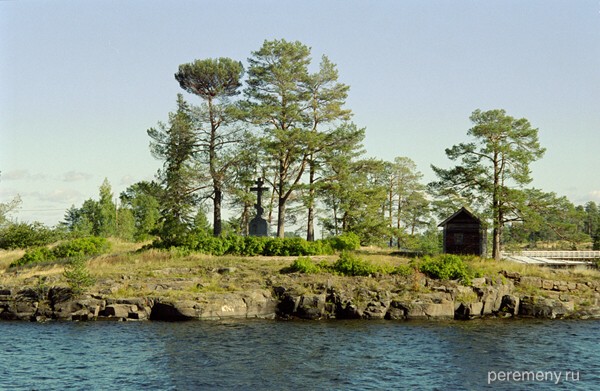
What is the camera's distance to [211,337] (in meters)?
29.5

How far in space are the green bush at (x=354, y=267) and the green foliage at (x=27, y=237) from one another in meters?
33.0

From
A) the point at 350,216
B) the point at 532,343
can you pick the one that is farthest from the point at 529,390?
the point at 350,216

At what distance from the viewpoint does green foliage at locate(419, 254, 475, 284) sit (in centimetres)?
3969

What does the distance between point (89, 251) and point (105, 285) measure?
1456cm

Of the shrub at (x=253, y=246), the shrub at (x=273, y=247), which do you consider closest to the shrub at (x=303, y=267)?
the shrub at (x=273, y=247)

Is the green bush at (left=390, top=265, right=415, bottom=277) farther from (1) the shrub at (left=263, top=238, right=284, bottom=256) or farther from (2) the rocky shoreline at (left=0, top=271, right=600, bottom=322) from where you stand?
(1) the shrub at (left=263, top=238, right=284, bottom=256)

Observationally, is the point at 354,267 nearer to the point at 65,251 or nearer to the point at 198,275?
the point at 198,275

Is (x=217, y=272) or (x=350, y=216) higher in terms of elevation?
(x=350, y=216)

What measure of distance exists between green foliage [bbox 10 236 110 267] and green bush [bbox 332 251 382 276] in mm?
22140

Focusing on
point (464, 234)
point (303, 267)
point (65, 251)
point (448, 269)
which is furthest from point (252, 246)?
point (464, 234)

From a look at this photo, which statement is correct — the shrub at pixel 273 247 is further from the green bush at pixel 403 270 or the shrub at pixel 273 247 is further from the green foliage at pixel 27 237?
the green foliage at pixel 27 237

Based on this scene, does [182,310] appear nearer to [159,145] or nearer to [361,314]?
[361,314]

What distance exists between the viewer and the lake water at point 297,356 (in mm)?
22328

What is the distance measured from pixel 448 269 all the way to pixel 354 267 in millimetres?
6428
